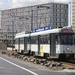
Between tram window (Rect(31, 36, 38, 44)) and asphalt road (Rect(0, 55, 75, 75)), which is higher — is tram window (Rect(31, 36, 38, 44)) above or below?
above

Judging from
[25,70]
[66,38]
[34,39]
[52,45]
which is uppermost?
[34,39]

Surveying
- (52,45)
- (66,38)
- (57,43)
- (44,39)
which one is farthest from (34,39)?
(66,38)

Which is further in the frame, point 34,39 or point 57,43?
point 34,39

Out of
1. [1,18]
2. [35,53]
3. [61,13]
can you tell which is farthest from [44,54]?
[1,18]

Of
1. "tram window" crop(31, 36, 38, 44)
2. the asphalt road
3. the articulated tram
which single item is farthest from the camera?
"tram window" crop(31, 36, 38, 44)

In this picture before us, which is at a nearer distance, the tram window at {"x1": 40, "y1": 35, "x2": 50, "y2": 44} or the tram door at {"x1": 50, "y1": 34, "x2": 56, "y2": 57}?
the tram door at {"x1": 50, "y1": 34, "x2": 56, "y2": 57}

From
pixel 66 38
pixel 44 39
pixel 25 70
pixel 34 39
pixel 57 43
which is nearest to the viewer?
pixel 25 70

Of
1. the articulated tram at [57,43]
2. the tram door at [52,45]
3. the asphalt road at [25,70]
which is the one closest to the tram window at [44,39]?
the articulated tram at [57,43]

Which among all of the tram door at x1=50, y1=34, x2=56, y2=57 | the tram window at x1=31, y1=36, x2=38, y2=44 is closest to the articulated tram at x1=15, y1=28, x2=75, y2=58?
the tram door at x1=50, y1=34, x2=56, y2=57

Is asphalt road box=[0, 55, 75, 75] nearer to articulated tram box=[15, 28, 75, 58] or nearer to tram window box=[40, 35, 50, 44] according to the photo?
articulated tram box=[15, 28, 75, 58]

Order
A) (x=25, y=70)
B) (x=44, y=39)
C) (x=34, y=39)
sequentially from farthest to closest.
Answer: (x=34, y=39), (x=44, y=39), (x=25, y=70)

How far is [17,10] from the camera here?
482 ft

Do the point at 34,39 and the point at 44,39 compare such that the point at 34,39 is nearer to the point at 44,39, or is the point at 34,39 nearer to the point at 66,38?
the point at 44,39

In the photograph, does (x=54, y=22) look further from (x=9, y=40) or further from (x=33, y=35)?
(x=33, y=35)
